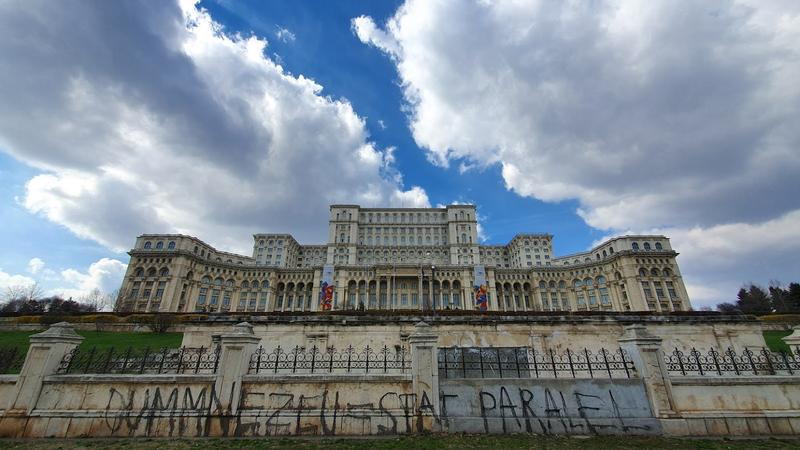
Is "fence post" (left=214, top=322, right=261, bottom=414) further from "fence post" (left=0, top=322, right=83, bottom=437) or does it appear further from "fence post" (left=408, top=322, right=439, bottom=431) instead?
Result: "fence post" (left=408, top=322, right=439, bottom=431)

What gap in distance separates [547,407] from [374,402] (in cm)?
493

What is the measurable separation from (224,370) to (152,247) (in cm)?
8090

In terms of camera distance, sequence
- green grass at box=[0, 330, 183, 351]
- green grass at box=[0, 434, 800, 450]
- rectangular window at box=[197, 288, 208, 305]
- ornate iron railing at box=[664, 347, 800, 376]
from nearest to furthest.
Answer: green grass at box=[0, 434, 800, 450]
ornate iron railing at box=[664, 347, 800, 376]
green grass at box=[0, 330, 183, 351]
rectangular window at box=[197, 288, 208, 305]

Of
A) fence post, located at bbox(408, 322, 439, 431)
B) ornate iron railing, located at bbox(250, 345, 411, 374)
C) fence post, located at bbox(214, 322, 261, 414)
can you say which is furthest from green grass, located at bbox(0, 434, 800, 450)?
ornate iron railing, located at bbox(250, 345, 411, 374)

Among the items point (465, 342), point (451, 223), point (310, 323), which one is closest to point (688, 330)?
point (465, 342)

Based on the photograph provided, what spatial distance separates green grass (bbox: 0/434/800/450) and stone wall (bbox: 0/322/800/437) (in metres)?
0.38

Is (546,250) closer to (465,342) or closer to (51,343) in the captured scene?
(465,342)

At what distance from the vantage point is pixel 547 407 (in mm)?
8852

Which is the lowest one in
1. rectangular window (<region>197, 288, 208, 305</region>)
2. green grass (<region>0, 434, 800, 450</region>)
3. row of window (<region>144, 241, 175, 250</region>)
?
green grass (<region>0, 434, 800, 450</region>)

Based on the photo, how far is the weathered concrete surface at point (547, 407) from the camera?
8.62 m

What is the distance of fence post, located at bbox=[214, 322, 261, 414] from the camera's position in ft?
28.2

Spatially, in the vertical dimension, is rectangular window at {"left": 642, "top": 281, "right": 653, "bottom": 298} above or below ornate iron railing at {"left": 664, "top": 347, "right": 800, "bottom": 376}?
above

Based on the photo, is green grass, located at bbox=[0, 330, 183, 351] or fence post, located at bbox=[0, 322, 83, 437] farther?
green grass, located at bbox=[0, 330, 183, 351]

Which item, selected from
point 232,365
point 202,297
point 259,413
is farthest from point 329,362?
point 202,297
